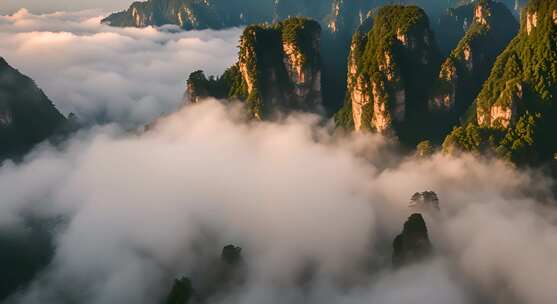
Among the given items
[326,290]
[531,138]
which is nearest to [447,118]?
[531,138]

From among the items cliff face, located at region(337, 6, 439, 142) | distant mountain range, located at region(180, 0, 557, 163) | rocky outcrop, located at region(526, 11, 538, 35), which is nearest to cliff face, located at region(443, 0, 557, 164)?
distant mountain range, located at region(180, 0, 557, 163)

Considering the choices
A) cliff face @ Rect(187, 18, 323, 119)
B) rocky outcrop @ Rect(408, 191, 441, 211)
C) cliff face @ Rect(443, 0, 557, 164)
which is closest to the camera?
rocky outcrop @ Rect(408, 191, 441, 211)

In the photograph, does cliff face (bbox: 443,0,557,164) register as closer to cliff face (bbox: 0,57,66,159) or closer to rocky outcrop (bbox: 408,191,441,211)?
rocky outcrop (bbox: 408,191,441,211)

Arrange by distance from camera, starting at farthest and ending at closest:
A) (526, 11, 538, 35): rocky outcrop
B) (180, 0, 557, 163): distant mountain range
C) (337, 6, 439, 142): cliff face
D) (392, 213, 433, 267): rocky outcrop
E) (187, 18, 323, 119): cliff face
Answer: (187, 18, 323, 119): cliff face
(337, 6, 439, 142): cliff face
(526, 11, 538, 35): rocky outcrop
(180, 0, 557, 163): distant mountain range
(392, 213, 433, 267): rocky outcrop

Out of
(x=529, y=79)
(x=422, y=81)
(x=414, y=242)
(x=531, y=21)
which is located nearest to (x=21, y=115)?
(x=422, y=81)

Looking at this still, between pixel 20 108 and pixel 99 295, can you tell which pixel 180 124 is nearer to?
pixel 20 108

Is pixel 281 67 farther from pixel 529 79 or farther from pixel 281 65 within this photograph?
pixel 529 79
